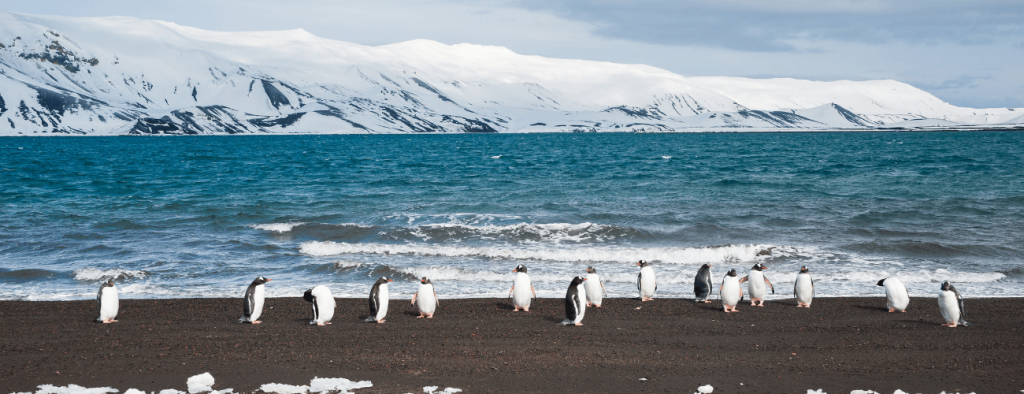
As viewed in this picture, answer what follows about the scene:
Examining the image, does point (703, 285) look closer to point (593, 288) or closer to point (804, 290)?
point (804, 290)

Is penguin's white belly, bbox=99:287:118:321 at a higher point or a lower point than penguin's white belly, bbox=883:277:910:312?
lower

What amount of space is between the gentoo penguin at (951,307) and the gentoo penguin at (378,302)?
934 cm

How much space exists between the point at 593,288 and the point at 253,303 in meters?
6.18

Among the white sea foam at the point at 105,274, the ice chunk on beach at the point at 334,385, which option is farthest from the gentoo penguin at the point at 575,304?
the white sea foam at the point at 105,274

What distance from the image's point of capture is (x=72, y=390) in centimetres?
859

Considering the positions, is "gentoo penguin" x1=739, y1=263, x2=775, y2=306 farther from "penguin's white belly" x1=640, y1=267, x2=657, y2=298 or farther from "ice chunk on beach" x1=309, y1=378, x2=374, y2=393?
"ice chunk on beach" x1=309, y1=378, x2=374, y2=393

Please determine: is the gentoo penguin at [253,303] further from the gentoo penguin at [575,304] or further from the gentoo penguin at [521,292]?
the gentoo penguin at [575,304]

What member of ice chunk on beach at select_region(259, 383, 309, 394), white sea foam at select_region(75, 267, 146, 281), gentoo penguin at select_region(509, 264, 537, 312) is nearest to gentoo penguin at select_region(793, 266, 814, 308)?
gentoo penguin at select_region(509, 264, 537, 312)

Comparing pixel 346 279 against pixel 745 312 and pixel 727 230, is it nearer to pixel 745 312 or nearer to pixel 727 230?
pixel 745 312

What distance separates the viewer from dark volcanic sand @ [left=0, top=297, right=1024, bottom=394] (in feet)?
29.7

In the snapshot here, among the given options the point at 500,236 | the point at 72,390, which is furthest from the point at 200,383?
the point at 500,236

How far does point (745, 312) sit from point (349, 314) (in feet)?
23.9

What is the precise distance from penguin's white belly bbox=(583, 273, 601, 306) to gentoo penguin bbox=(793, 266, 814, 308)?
3773 mm

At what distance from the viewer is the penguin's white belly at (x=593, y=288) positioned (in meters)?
13.7
